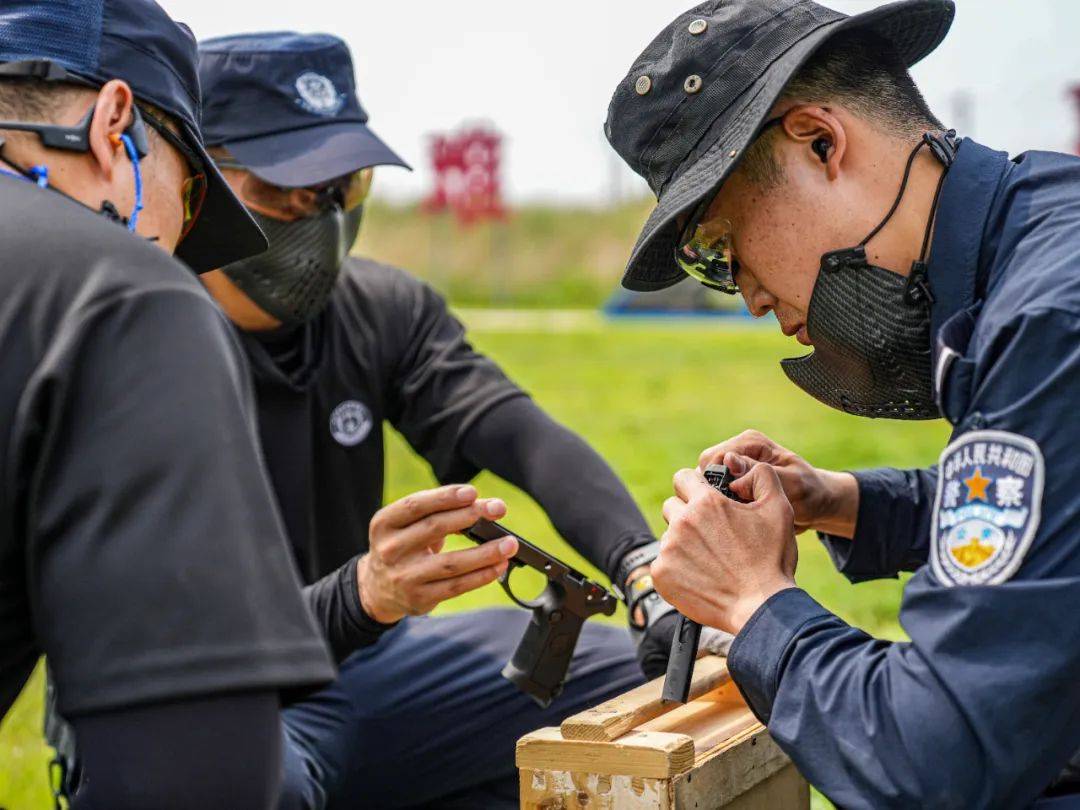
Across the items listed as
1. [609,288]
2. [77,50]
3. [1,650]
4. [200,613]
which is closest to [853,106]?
[77,50]

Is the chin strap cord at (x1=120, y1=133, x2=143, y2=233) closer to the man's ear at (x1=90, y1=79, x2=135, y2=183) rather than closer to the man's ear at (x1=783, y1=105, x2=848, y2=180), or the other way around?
the man's ear at (x1=90, y1=79, x2=135, y2=183)

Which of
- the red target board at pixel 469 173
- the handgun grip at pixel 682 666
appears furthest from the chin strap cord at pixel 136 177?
the red target board at pixel 469 173

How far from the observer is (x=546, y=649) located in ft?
10.2

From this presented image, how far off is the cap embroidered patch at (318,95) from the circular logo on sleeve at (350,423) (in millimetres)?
846

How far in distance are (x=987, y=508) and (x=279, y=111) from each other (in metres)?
2.52

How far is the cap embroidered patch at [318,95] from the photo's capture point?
373 centimetres

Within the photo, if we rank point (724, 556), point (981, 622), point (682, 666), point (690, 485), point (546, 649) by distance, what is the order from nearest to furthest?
point (981, 622)
point (724, 556)
point (690, 485)
point (682, 666)
point (546, 649)

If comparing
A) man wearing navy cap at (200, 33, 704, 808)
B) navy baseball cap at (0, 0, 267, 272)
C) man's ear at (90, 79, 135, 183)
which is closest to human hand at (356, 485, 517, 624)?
man wearing navy cap at (200, 33, 704, 808)

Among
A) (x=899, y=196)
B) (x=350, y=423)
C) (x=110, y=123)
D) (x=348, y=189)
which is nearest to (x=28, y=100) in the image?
(x=110, y=123)

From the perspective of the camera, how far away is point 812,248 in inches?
86.0

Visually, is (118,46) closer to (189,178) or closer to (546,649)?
(189,178)

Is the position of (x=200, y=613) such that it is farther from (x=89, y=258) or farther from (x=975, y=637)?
(x=975, y=637)

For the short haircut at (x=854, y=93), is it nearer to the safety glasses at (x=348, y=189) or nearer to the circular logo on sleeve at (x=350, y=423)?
the safety glasses at (x=348, y=189)

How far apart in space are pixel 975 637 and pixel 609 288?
35809 millimetres
